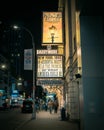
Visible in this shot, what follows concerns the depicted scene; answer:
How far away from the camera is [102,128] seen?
14383mm

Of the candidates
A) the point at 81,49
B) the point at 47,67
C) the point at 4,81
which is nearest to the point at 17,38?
the point at 4,81

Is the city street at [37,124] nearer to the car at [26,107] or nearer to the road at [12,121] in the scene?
the road at [12,121]

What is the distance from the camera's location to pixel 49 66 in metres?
28.2

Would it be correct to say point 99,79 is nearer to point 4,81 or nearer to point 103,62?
point 103,62

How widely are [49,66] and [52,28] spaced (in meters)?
3.77

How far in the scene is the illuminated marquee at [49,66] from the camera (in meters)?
28.1

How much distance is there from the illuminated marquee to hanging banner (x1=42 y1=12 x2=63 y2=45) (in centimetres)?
159

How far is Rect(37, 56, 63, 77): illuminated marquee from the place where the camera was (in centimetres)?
2811

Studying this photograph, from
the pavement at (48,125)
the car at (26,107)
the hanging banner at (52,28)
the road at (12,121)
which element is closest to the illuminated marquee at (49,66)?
the hanging banner at (52,28)

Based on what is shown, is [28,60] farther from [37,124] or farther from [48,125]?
[48,125]

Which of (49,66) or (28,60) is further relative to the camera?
(28,60)

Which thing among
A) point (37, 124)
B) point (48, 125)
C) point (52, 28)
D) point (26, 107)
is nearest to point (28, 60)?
point (52, 28)

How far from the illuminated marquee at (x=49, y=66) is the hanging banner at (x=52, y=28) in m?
1.59

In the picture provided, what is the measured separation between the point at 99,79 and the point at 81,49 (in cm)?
187
